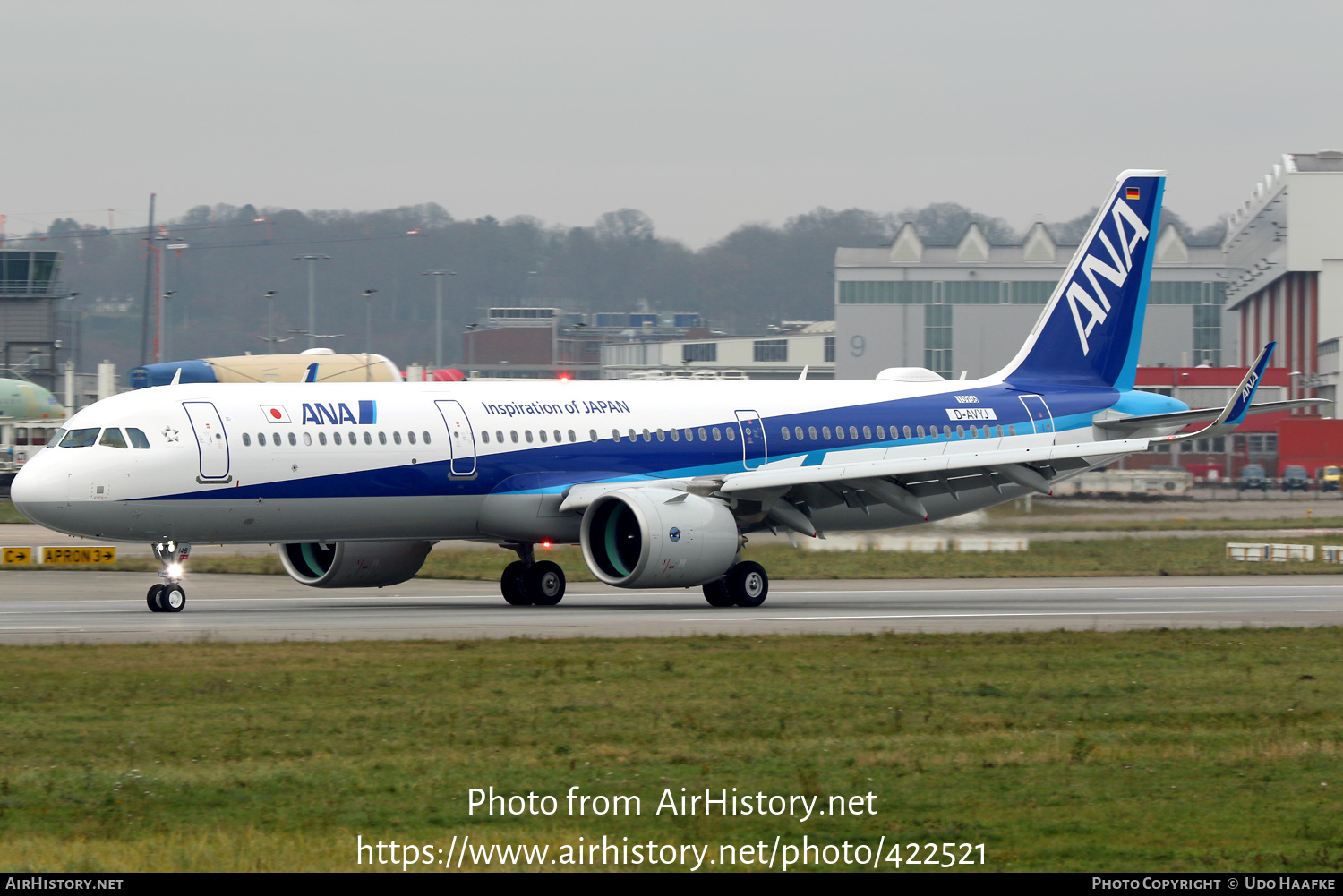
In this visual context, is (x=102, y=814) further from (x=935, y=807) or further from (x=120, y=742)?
(x=935, y=807)

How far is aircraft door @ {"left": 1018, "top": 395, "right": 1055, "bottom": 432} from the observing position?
38625mm

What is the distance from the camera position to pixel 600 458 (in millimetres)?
33531

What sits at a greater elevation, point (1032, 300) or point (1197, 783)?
point (1032, 300)

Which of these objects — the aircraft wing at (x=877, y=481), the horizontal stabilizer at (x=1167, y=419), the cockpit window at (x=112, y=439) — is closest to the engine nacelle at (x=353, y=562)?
the aircraft wing at (x=877, y=481)

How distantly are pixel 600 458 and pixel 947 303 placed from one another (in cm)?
10828

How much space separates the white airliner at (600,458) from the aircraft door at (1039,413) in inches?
2.8

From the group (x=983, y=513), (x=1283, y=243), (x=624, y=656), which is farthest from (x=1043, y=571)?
(x=1283, y=243)

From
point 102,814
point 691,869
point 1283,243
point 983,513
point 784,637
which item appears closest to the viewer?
point 691,869

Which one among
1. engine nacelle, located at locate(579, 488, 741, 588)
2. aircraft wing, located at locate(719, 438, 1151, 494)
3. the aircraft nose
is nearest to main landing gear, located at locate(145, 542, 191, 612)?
the aircraft nose

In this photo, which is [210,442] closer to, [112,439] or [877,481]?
[112,439]

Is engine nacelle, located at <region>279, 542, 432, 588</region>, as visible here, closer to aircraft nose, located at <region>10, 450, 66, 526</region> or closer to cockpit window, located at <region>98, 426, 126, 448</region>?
cockpit window, located at <region>98, 426, 126, 448</region>

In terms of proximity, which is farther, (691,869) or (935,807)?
(935,807)

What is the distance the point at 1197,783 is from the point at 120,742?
1001 cm

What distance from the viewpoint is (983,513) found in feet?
138
